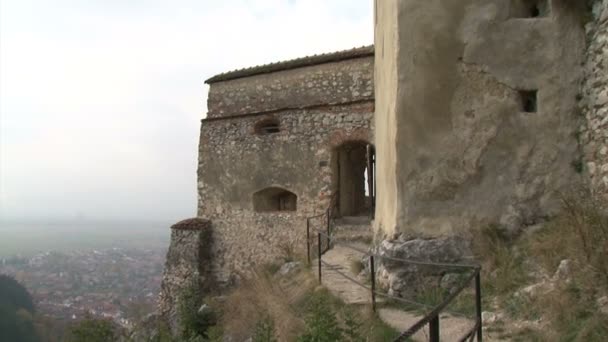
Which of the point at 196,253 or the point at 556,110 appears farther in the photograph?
the point at 196,253

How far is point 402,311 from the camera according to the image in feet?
20.3

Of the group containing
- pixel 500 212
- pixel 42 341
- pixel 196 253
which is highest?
pixel 500 212

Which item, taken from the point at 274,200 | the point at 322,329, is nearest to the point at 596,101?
the point at 322,329

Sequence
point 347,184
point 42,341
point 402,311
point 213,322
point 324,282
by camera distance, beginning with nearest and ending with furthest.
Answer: point 402,311
point 324,282
point 213,322
point 347,184
point 42,341

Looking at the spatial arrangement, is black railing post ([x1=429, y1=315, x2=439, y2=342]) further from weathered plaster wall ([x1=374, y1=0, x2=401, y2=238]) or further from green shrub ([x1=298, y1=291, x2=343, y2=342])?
weathered plaster wall ([x1=374, y1=0, x2=401, y2=238])

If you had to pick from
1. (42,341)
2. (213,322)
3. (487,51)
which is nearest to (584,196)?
(487,51)

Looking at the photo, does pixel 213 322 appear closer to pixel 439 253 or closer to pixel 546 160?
pixel 439 253

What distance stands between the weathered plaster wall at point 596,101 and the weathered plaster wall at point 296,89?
19.4 ft

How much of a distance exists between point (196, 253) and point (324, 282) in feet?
20.5

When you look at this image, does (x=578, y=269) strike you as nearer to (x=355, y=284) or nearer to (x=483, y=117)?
(x=483, y=117)

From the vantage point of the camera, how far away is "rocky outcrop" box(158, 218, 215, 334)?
13.4 m

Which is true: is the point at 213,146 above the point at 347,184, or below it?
above

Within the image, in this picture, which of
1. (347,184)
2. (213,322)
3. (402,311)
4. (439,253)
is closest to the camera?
(402,311)

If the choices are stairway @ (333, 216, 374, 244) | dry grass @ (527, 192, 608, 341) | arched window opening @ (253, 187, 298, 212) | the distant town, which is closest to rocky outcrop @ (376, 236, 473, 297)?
dry grass @ (527, 192, 608, 341)
